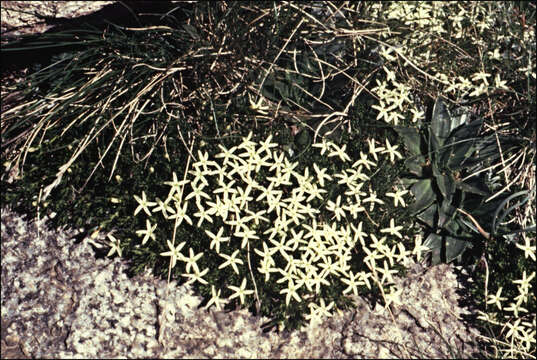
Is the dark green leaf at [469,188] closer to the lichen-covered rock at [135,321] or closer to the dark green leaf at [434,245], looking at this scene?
the dark green leaf at [434,245]

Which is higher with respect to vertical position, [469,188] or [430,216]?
[469,188]

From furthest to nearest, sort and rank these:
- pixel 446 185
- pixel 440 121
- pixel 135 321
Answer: pixel 440 121 < pixel 446 185 < pixel 135 321

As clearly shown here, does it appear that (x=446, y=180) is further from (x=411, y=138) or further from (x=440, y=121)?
(x=440, y=121)

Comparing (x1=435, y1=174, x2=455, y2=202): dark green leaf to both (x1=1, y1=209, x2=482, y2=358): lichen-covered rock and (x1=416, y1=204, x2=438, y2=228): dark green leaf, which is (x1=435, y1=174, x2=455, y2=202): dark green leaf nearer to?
(x1=416, y1=204, x2=438, y2=228): dark green leaf

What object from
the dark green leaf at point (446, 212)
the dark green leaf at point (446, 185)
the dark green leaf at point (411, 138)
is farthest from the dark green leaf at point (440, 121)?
the dark green leaf at point (446, 212)

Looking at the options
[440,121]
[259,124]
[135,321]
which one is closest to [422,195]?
[440,121]

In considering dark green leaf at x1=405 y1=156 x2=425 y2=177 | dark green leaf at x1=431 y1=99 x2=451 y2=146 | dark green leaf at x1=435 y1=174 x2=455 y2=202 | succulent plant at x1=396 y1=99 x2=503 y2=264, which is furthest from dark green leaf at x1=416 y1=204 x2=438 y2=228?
dark green leaf at x1=431 y1=99 x2=451 y2=146

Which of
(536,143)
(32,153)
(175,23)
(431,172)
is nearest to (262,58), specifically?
(175,23)
